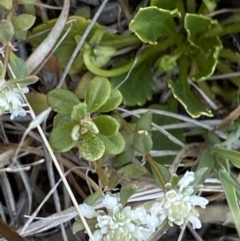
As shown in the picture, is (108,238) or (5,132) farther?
(5,132)

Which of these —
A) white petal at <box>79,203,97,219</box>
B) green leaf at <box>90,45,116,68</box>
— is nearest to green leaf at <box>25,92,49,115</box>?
green leaf at <box>90,45,116,68</box>

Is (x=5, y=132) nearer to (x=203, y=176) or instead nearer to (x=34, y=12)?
(x=34, y=12)

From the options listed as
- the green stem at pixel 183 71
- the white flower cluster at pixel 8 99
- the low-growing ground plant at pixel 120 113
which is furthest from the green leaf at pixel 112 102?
the green stem at pixel 183 71

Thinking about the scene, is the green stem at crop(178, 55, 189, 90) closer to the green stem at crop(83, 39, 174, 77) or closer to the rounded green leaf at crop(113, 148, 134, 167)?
the green stem at crop(83, 39, 174, 77)

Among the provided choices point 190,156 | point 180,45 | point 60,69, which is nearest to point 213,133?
point 190,156

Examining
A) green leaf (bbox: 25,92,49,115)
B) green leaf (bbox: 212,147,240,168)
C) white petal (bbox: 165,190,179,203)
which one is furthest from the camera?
green leaf (bbox: 25,92,49,115)

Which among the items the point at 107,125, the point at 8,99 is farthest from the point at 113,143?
the point at 8,99
